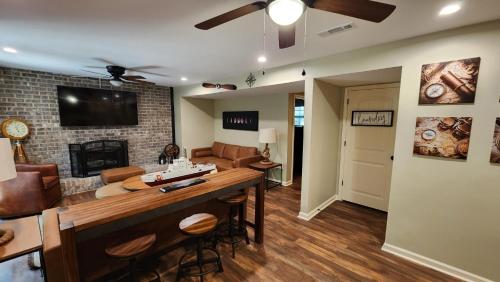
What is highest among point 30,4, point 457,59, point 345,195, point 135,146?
point 30,4

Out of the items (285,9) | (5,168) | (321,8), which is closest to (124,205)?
(5,168)

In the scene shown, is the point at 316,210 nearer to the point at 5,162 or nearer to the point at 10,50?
the point at 5,162

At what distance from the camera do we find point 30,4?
61.3 inches

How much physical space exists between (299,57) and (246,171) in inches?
67.0

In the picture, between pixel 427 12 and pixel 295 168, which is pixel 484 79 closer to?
pixel 427 12

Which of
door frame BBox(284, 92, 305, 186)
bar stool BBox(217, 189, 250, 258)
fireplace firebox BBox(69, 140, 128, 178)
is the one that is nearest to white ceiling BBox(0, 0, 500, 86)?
door frame BBox(284, 92, 305, 186)

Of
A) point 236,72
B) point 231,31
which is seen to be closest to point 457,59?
point 231,31

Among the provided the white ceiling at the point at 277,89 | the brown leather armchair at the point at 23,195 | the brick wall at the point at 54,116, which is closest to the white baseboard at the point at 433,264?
the white ceiling at the point at 277,89

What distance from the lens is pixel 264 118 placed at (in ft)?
16.4

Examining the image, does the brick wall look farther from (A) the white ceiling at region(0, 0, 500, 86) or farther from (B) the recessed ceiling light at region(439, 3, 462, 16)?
(B) the recessed ceiling light at region(439, 3, 462, 16)

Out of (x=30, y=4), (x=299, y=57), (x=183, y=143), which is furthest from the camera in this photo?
(x=183, y=143)

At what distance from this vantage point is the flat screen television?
14.0 feet

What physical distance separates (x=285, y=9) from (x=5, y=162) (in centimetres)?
204

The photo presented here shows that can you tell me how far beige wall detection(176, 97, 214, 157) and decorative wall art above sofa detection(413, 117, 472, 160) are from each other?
4.90m
